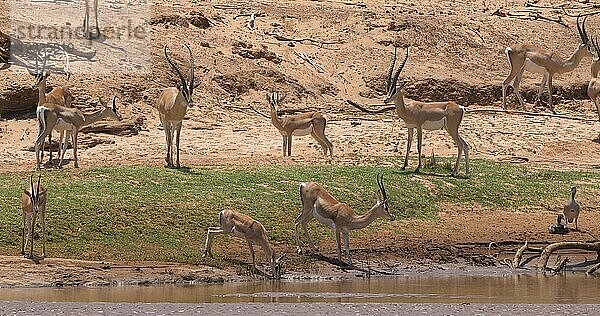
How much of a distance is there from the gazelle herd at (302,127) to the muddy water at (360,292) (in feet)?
3.03

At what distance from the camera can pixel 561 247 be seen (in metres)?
18.4

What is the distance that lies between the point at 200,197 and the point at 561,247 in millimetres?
5334

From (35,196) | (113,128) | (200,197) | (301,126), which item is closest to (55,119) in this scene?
(200,197)

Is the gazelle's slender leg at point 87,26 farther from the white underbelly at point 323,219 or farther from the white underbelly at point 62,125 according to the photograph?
the white underbelly at point 323,219

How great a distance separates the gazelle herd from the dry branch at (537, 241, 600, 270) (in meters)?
1.78

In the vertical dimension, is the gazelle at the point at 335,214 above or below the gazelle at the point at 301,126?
below

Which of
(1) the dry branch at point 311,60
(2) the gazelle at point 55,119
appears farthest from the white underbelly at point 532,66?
(2) the gazelle at point 55,119

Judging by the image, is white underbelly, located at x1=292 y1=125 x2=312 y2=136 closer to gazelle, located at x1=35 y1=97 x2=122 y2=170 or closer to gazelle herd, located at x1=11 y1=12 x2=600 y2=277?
gazelle herd, located at x1=11 y1=12 x2=600 y2=277

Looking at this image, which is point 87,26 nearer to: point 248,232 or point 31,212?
point 31,212

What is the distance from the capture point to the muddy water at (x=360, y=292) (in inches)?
559

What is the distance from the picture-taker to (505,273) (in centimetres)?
1789

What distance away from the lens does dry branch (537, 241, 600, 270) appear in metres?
18.3

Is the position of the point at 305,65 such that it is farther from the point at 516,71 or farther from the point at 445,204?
the point at 445,204

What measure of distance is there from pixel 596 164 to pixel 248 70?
31.9ft
